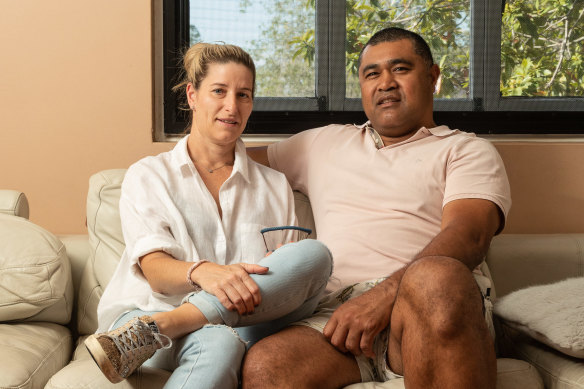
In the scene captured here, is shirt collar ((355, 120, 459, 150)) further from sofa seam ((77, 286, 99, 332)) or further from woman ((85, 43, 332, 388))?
sofa seam ((77, 286, 99, 332))

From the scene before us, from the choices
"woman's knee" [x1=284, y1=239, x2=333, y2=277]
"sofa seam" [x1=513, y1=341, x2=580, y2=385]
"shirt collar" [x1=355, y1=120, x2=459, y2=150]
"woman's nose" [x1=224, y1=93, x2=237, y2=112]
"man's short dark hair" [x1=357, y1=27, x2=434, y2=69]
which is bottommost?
"sofa seam" [x1=513, y1=341, x2=580, y2=385]

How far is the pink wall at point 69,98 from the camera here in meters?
2.22

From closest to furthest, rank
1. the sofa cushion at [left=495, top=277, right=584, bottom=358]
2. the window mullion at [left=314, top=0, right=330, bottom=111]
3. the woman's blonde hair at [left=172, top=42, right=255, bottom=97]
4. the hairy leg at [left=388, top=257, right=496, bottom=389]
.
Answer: the hairy leg at [left=388, top=257, right=496, bottom=389], the sofa cushion at [left=495, top=277, right=584, bottom=358], the woman's blonde hair at [left=172, top=42, right=255, bottom=97], the window mullion at [left=314, top=0, right=330, bottom=111]

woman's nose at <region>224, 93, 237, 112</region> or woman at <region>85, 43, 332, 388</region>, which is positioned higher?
woman's nose at <region>224, 93, 237, 112</region>

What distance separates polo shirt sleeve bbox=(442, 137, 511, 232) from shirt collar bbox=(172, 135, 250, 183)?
1.84 feet

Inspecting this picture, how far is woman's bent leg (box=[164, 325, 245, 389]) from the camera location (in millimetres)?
1260

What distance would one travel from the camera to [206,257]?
1619mm

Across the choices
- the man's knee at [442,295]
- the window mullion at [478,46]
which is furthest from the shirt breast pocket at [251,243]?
the window mullion at [478,46]

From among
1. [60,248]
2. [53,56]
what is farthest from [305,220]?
[53,56]

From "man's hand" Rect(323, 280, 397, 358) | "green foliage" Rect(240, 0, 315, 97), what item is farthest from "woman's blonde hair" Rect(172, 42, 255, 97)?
"man's hand" Rect(323, 280, 397, 358)

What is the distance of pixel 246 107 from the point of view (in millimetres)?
1749

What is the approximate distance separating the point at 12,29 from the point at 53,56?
0.54 ft

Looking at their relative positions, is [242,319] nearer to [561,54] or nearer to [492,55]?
[492,55]

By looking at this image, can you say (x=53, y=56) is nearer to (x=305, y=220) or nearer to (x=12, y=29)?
(x=12, y=29)
